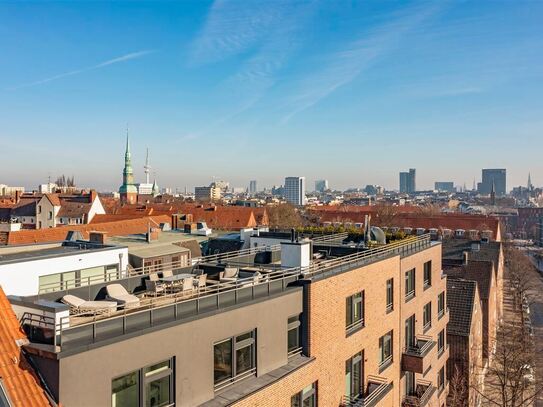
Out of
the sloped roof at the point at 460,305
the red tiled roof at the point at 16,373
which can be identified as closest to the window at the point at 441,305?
the sloped roof at the point at 460,305

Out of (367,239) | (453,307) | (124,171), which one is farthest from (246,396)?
(124,171)

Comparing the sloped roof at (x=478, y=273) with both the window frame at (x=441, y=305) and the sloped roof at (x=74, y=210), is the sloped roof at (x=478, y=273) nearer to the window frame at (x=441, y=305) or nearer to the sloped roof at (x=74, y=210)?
the window frame at (x=441, y=305)

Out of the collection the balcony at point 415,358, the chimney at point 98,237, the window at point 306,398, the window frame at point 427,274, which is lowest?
the balcony at point 415,358

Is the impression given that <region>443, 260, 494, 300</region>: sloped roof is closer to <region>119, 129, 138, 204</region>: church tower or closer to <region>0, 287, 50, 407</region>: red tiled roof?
<region>0, 287, 50, 407</region>: red tiled roof

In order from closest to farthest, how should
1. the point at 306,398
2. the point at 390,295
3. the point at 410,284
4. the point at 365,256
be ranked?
the point at 306,398 → the point at 365,256 → the point at 390,295 → the point at 410,284

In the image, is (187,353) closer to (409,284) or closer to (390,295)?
(390,295)

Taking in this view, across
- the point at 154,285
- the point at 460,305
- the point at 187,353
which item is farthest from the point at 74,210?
the point at 187,353

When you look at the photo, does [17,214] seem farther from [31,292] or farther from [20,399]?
[20,399]
